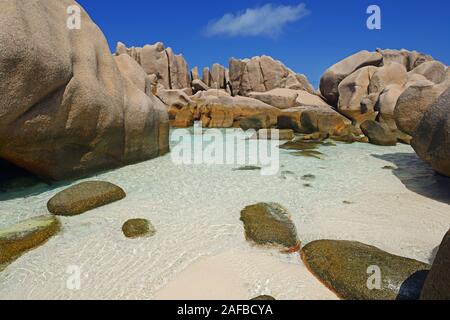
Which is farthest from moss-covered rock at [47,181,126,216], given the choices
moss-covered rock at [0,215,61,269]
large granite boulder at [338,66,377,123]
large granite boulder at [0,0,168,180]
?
large granite boulder at [338,66,377,123]

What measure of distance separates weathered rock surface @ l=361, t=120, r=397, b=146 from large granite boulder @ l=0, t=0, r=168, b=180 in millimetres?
10898

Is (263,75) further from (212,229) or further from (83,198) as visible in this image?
(212,229)

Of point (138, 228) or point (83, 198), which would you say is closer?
point (138, 228)

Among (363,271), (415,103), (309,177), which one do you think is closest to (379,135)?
(415,103)

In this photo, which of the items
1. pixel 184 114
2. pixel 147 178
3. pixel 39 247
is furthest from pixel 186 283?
pixel 184 114

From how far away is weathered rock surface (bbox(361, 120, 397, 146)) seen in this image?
545 inches

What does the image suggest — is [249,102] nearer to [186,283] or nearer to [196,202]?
[196,202]

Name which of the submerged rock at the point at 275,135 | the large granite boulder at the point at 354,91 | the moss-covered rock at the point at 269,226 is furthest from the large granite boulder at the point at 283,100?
the moss-covered rock at the point at 269,226

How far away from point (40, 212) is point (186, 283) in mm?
3922

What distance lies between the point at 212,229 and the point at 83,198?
2.87m

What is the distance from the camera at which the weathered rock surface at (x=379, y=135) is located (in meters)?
13.8

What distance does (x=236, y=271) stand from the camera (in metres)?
4.06

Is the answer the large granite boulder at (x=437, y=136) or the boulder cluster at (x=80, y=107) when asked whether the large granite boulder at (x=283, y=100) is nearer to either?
the boulder cluster at (x=80, y=107)

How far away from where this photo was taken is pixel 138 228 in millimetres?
5129
